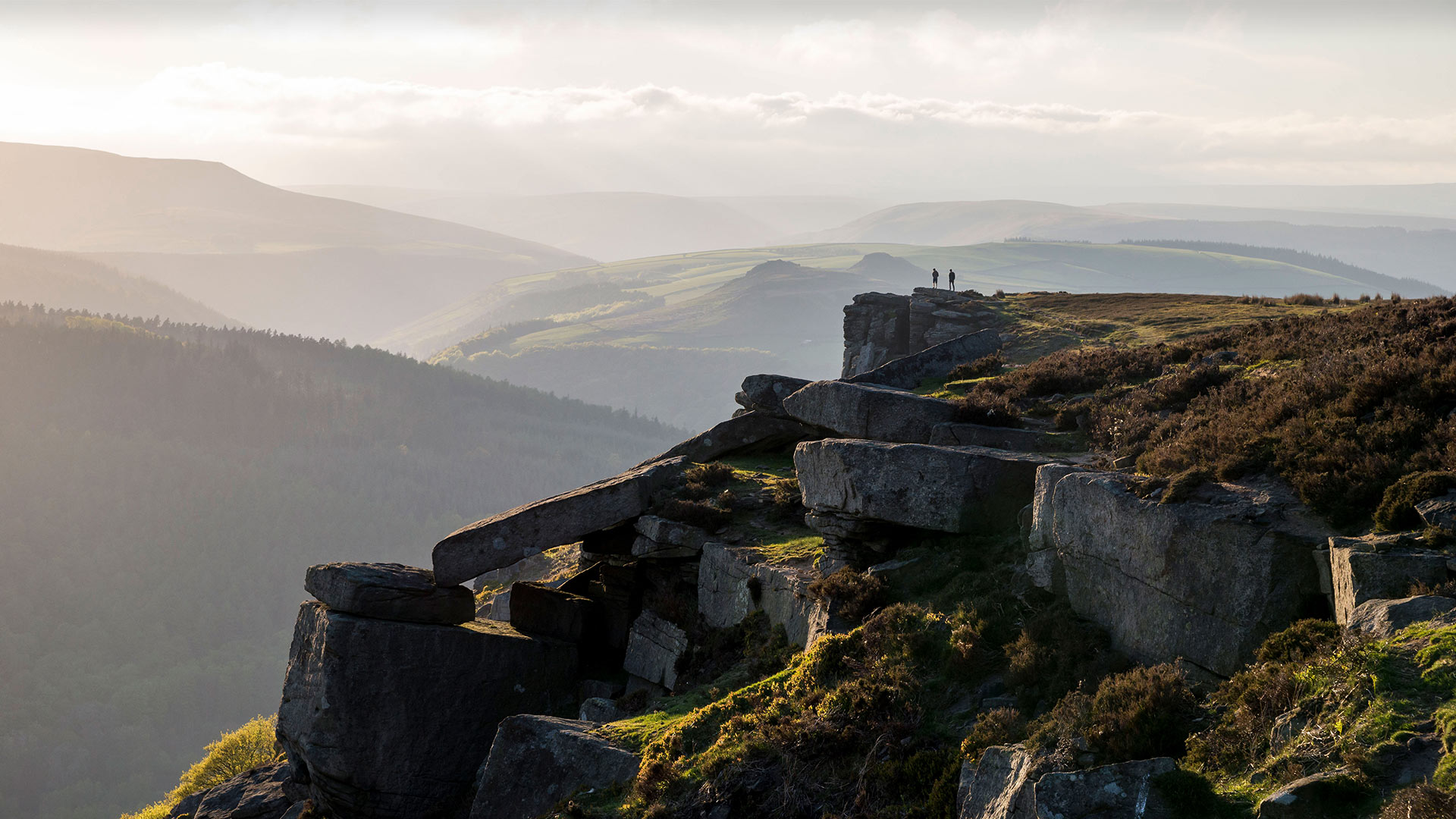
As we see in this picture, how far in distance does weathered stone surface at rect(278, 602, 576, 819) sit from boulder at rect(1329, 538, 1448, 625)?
15881 millimetres

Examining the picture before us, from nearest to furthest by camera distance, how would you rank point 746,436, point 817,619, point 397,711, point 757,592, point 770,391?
1. point 817,619
2. point 757,592
3. point 397,711
4. point 770,391
5. point 746,436

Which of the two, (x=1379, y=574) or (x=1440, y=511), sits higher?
(x=1440, y=511)

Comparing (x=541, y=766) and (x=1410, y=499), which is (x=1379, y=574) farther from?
(x=541, y=766)

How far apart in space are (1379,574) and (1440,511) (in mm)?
1132

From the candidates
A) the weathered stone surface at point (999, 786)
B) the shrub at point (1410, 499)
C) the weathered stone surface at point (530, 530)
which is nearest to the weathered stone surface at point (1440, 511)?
the shrub at point (1410, 499)

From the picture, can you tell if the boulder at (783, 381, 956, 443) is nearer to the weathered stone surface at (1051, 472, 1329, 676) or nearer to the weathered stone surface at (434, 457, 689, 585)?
the weathered stone surface at (434, 457, 689, 585)

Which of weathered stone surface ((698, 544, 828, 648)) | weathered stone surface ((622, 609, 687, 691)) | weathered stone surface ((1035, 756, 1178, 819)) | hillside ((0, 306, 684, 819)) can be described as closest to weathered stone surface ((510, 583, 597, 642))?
weathered stone surface ((622, 609, 687, 691))

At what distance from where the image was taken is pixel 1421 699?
296 inches

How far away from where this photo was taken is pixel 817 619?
1523cm

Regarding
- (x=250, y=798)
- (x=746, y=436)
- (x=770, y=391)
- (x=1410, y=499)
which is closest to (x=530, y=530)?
(x=746, y=436)

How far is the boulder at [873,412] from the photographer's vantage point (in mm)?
19031

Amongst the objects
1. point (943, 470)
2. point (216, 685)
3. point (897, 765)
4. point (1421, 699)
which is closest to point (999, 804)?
point (897, 765)

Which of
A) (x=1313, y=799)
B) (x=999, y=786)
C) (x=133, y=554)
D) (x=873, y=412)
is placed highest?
(x=873, y=412)

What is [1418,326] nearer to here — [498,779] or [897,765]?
[897,765]
